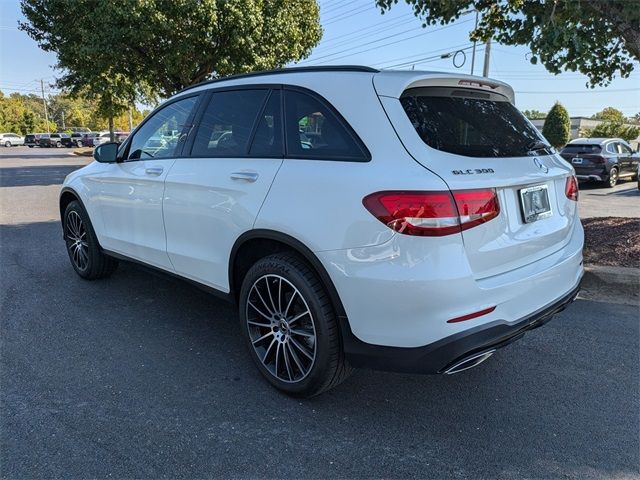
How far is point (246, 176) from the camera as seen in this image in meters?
2.91

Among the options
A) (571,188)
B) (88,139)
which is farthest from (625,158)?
(88,139)

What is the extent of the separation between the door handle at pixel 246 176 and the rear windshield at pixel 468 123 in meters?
0.97

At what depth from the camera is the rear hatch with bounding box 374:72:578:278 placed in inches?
92.0

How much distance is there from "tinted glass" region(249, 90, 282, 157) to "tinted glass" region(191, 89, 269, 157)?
7 cm

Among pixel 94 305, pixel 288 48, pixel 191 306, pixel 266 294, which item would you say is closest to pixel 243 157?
pixel 266 294

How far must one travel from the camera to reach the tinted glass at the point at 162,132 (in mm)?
3689

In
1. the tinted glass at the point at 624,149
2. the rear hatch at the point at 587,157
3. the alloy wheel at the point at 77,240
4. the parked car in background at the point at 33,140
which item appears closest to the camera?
the alloy wheel at the point at 77,240

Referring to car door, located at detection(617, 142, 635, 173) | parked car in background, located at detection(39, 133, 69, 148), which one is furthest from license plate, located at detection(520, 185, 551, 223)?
parked car in background, located at detection(39, 133, 69, 148)

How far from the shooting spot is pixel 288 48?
17.0 m

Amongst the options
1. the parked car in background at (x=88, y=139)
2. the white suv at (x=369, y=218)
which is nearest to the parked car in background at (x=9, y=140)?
the parked car in background at (x=88, y=139)

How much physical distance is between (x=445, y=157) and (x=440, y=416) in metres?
1.48

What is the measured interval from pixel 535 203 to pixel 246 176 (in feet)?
5.52

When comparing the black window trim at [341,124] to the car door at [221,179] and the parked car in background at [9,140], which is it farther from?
the parked car in background at [9,140]

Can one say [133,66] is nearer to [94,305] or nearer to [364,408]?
[94,305]
